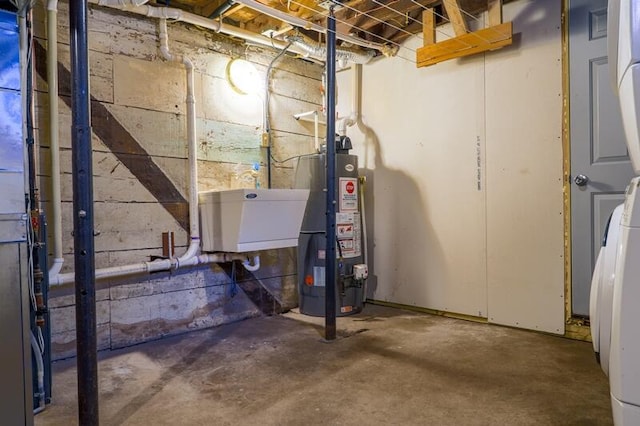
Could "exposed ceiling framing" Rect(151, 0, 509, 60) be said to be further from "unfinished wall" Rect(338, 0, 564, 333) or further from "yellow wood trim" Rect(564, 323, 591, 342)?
"yellow wood trim" Rect(564, 323, 591, 342)

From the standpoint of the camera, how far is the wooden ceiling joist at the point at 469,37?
9.54 feet

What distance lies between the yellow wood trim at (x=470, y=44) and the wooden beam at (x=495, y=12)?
0.07 metres

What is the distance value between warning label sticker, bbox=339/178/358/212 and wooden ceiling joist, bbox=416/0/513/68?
1106 millimetres

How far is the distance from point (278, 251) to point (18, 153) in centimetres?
234

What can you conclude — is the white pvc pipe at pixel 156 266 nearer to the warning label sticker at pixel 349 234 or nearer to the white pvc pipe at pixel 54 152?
the white pvc pipe at pixel 54 152

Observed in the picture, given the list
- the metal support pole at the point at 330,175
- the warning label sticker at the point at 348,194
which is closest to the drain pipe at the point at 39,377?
the metal support pole at the point at 330,175

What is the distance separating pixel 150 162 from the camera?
2.91 meters

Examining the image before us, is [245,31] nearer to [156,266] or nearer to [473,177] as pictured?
[156,266]

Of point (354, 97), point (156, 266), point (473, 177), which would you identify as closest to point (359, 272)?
point (473, 177)

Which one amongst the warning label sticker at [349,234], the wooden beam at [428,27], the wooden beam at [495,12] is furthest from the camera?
the warning label sticker at [349,234]

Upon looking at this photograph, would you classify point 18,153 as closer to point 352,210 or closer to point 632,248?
point 632,248

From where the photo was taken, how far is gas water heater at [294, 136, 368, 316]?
11.1 ft

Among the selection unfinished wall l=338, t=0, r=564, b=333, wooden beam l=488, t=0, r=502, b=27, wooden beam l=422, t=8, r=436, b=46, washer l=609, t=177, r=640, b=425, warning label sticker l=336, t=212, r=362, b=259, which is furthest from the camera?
warning label sticker l=336, t=212, r=362, b=259

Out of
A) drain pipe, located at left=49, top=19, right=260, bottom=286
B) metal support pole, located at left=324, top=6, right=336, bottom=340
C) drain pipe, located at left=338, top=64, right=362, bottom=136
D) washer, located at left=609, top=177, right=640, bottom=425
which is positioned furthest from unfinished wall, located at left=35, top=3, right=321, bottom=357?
washer, located at left=609, top=177, right=640, bottom=425
